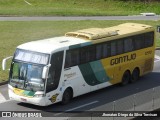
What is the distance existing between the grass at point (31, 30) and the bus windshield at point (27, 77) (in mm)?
9186

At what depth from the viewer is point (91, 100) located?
20.7m

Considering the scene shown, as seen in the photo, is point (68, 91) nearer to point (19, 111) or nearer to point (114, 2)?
point (19, 111)

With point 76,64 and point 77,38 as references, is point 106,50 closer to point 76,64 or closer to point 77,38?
point 77,38

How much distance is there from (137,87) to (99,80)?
2.62 meters

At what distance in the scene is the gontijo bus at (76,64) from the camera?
18688 millimetres

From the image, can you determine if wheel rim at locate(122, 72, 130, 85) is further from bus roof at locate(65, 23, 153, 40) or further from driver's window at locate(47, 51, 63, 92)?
driver's window at locate(47, 51, 63, 92)

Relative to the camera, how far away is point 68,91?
19.8 metres

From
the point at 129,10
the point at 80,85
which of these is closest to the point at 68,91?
the point at 80,85

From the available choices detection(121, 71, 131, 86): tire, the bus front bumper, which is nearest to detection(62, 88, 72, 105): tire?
the bus front bumper

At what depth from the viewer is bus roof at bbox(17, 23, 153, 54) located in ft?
62.9

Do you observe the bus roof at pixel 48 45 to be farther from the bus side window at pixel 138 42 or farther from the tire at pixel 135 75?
the tire at pixel 135 75

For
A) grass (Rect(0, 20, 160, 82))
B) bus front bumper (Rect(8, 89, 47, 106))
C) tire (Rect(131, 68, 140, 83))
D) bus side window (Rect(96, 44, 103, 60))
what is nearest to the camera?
bus front bumper (Rect(8, 89, 47, 106))

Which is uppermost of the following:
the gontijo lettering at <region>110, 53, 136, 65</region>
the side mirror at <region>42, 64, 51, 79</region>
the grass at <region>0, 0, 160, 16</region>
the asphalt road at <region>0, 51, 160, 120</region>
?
the side mirror at <region>42, 64, 51, 79</region>

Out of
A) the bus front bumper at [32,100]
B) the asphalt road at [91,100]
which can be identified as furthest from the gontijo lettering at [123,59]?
the bus front bumper at [32,100]
